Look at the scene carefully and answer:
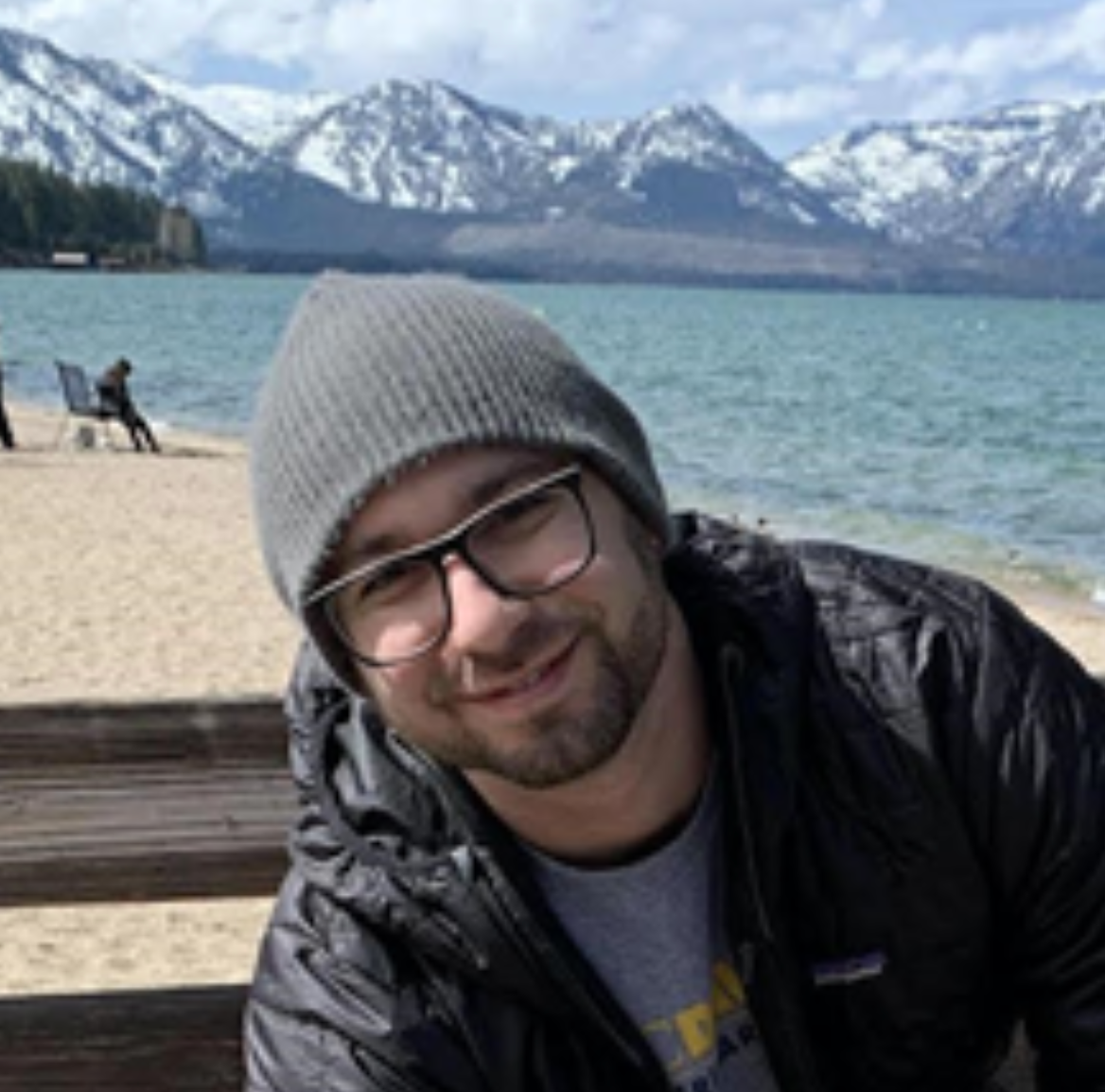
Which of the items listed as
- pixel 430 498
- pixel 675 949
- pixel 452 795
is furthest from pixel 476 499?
pixel 675 949

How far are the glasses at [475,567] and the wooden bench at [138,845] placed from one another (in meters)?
0.55

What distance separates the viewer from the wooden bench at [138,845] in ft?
7.55

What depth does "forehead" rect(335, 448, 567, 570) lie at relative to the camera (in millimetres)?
1806

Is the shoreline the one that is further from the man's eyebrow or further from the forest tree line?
the forest tree line

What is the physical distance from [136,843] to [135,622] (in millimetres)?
11239

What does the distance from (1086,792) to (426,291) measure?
779 millimetres

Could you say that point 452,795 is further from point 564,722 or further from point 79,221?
point 79,221

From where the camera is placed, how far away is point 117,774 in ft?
7.60

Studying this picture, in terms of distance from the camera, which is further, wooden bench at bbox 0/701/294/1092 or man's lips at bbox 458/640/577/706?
wooden bench at bbox 0/701/294/1092

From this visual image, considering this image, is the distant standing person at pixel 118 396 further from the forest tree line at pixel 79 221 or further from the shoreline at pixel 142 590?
the forest tree line at pixel 79 221

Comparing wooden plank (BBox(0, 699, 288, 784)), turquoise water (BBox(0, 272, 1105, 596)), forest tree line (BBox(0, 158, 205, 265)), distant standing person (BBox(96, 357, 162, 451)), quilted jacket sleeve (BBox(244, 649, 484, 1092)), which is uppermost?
wooden plank (BBox(0, 699, 288, 784))

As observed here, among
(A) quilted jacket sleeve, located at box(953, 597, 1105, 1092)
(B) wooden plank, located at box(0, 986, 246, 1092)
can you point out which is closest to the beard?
(A) quilted jacket sleeve, located at box(953, 597, 1105, 1092)

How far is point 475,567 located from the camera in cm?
179

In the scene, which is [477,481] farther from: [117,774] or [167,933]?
[167,933]
